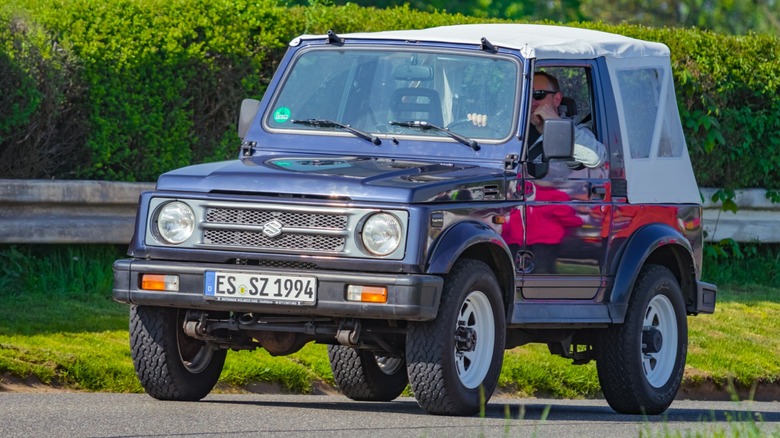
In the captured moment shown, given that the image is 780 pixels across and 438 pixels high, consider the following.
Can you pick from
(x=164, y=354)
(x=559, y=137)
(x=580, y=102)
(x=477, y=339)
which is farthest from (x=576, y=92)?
(x=164, y=354)

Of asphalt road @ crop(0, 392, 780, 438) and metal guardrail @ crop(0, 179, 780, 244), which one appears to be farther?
metal guardrail @ crop(0, 179, 780, 244)

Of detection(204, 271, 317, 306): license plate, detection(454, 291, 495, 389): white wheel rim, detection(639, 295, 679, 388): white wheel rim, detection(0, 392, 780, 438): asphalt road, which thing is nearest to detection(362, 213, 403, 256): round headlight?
detection(204, 271, 317, 306): license plate

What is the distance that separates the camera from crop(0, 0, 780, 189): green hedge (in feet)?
41.7

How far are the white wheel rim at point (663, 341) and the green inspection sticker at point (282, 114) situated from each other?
2432 mm

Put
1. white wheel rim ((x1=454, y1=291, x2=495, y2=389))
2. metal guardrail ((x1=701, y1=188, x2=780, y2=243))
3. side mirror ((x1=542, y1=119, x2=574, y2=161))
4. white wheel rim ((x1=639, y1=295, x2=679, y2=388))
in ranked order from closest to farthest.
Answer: white wheel rim ((x1=454, y1=291, x2=495, y2=389)) → side mirror ((x1=542, y1=119, x2=574, y2=161)) → white wheel rim ((x1=639, y1=295, x2=679, y2=388)) → metal guardrail ((x1=701, y1=188, x2=780, y2=243))

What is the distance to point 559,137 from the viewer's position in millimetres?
8898

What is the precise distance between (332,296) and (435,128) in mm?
1550

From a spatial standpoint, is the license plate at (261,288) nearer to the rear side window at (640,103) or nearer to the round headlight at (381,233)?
the round headlight at (381,233)

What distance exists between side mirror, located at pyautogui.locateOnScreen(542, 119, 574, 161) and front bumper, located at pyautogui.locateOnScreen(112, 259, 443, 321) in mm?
1284

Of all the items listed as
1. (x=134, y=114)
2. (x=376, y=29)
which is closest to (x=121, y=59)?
(x=134, y=114)

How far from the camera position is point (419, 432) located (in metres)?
7.66

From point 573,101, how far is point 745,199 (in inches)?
286

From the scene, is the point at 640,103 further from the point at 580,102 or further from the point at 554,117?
the point at 554,117

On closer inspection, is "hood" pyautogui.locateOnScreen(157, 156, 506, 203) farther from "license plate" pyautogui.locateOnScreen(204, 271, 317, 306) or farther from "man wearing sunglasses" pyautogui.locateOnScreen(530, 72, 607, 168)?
"man wearing sunglasses" pyautogui.locateOnScreen(530, 72, 607, 168)
